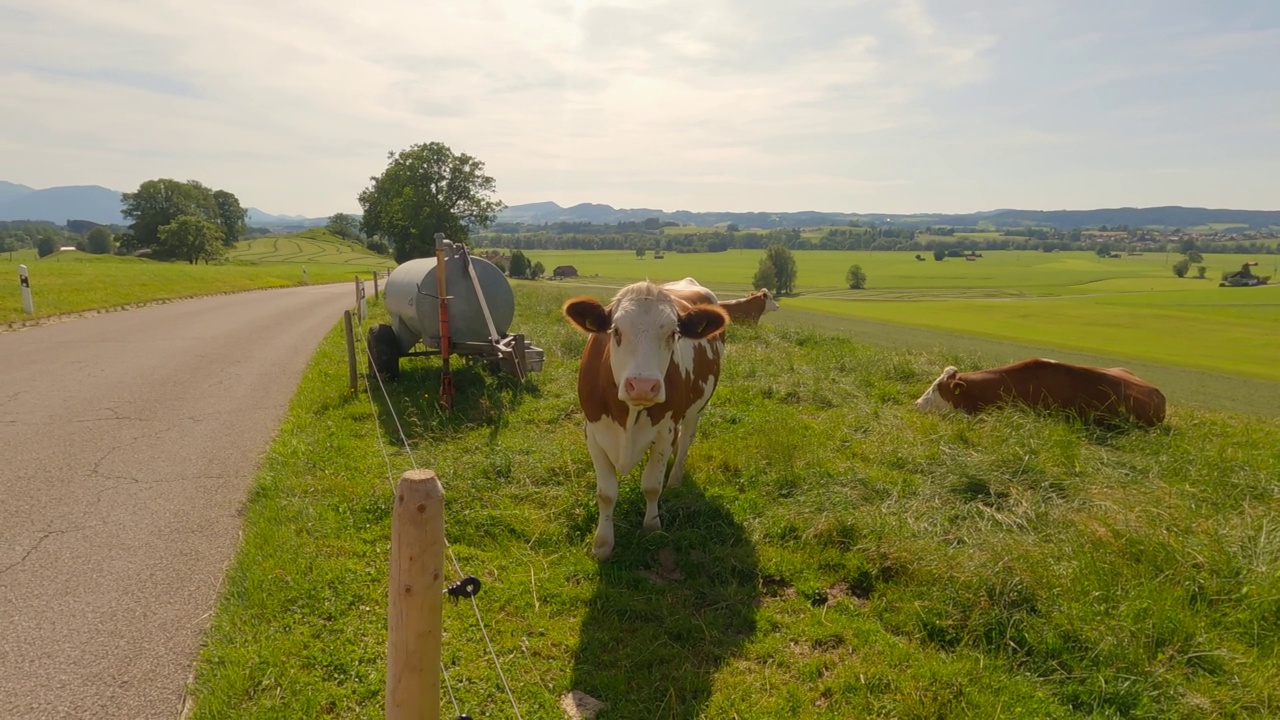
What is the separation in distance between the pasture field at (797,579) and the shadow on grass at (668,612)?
0.06ft

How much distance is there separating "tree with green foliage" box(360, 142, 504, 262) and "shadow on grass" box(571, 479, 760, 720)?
149ft

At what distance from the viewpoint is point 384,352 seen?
32.6ft

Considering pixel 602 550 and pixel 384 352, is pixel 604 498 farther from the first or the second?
pixel 384 352

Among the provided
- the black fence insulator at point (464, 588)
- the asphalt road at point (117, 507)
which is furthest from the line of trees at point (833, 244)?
the black fence insulator at point (464, 588)

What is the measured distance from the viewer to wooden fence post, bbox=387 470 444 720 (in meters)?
2.07

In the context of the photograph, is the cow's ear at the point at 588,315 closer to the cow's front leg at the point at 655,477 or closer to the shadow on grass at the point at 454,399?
the cow's front leg at the point at 655,477

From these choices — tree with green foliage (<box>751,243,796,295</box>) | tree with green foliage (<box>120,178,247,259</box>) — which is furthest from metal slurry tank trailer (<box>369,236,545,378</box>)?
tree with green foliage (<box>120,178,247,259</box>)

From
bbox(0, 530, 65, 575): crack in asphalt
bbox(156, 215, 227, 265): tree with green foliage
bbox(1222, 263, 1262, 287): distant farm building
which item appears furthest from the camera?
bbox(1222, 263, 1262, 287): distant farm building

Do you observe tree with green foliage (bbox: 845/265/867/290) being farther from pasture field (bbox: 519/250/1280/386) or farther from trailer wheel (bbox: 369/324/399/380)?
trailer wheel (bbox: 369/324/399/380)

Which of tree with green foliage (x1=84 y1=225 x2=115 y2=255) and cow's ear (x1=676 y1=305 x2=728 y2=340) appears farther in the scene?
tree with green foliage (x1=84 y1=225 x2=115 y2=255)

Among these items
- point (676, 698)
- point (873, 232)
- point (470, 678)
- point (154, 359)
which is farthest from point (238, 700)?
point (873, 232)

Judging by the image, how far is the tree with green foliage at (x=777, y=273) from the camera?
68.0m

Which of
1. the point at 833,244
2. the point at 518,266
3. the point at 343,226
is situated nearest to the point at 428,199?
the point at 518,266

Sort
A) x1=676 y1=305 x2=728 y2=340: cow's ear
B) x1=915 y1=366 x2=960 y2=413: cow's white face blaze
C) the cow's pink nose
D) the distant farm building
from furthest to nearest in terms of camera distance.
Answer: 1. the distant farm building
2. x1=915 y1=366 x2=960 y2=413: cow's white face blaze
3. x1=676 y1=305 x2=728 y2=340: cow's ear
4. the cow's pink nose
